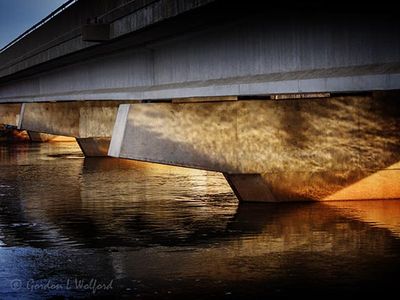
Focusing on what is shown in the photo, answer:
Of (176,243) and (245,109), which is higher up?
(245,109)

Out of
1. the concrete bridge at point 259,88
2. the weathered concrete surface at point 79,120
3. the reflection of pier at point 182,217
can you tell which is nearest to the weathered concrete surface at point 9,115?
the weathered concrete surface at point 79,120

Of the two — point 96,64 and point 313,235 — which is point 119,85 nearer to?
point 96,64

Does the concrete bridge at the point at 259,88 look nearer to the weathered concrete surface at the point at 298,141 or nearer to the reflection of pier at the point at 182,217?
the weathered concrete surface at the point at 298,141

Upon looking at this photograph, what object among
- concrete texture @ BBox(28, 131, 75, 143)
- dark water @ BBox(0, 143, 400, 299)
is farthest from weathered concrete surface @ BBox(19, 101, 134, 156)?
concrete texture @ BBox(28, 131, 75, 143)

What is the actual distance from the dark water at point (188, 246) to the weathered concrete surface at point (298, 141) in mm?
779

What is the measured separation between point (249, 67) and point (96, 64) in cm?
1303

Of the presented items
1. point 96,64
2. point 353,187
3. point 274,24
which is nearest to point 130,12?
point 274,24

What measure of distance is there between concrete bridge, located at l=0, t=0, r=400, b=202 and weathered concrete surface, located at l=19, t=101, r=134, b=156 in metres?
14.7

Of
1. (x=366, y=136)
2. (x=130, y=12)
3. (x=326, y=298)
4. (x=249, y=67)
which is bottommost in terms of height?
(x=326, y=298)

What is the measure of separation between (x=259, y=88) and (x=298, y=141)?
4582 millimetres

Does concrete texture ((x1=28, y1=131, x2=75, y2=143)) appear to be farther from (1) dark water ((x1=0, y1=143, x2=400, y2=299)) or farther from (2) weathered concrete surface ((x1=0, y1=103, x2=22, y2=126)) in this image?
(1) dark water ((x1=0, y1=143, x2=400, y2=299))

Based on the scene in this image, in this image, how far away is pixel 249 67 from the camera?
66.2 ft

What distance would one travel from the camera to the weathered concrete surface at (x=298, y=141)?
23.7 m

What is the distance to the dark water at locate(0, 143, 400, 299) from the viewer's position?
1491 centimetres
